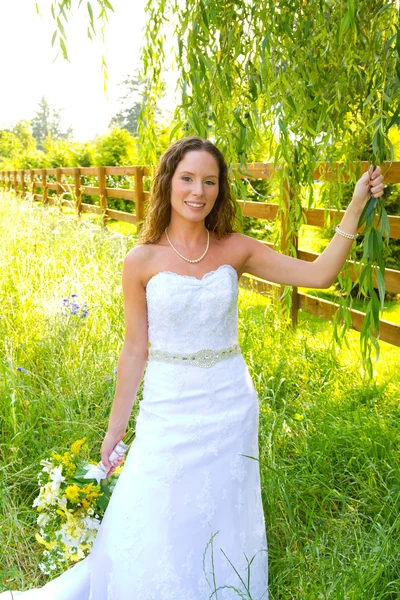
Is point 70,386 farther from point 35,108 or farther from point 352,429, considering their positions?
point 35,108

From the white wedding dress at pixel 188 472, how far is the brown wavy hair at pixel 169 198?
18cm

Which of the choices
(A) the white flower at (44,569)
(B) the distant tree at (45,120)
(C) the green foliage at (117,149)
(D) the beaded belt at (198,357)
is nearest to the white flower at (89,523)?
(A) the white flower at (44,569)

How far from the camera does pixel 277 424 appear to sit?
321 centimetres

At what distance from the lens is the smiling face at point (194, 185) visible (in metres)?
2.08

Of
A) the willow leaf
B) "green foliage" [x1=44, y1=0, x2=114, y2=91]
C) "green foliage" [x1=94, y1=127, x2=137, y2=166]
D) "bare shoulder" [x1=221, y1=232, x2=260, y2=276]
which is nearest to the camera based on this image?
the willow leaf

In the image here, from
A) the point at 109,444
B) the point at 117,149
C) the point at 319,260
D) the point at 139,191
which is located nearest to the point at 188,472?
the point at 109,444

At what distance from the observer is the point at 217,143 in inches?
97.0

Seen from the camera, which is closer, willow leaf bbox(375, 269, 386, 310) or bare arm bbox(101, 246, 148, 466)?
willow leaf bbox(375, 269, 386, 310)

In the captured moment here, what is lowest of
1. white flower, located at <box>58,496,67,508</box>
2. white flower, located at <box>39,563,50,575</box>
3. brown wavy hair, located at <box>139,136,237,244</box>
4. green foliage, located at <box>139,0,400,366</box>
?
white flower, located at <box>39,563,50,575</box>

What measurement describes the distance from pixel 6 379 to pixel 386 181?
245 cm

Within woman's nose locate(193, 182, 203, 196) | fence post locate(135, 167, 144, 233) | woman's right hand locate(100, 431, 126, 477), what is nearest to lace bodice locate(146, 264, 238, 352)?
woman's nose locate(193, 182, 203, 196)

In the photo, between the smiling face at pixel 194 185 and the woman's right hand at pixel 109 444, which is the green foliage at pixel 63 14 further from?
the woman's right hand at pixel 109 444

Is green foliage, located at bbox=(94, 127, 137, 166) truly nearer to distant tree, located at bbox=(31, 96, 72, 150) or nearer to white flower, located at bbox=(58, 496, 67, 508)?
white flower, located at bbox=(58, 496, 67, 508)

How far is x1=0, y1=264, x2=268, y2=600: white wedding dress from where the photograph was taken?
205 centimetres
